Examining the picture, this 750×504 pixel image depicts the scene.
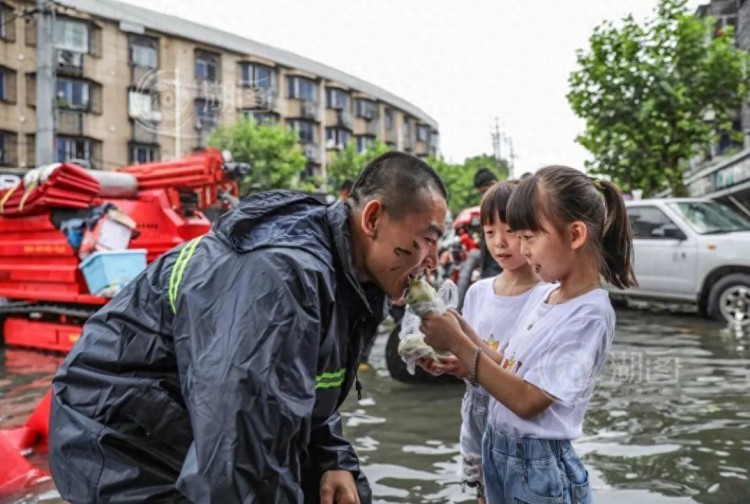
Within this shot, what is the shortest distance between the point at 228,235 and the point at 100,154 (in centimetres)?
3093

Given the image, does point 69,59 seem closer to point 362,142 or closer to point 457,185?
point 362,142

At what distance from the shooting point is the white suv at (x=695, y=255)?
8383 mm

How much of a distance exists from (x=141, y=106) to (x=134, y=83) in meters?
1.07

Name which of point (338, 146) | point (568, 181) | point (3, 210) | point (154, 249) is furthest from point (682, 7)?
point (338, 146)

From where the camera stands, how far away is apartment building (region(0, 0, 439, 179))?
26312mm

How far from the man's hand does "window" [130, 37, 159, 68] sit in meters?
32.2

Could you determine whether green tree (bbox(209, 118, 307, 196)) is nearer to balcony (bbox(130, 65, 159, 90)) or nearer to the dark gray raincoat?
balcony (bbox(130, 65, 159, 90))

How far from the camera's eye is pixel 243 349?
1284mm

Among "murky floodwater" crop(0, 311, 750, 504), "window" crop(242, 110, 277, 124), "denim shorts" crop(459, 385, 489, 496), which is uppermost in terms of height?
"window" crop(242, 110, 277, 124)

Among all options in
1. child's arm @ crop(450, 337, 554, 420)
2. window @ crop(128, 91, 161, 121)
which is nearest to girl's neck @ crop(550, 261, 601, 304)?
child's arm @ crop(450, 337, 554, 420)

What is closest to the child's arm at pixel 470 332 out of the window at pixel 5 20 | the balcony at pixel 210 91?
the window at pixel 5 20

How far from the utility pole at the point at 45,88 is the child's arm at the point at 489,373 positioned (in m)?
13.4

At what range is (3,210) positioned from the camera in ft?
25.9

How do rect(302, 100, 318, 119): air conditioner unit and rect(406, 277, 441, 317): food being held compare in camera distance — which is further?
rect(302, 100, 318, 119): air conditioner unit
